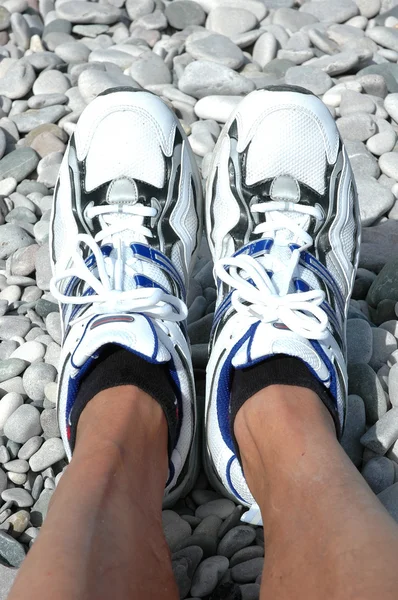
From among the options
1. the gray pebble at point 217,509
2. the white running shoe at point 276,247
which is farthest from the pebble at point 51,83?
the gray pebble at point 217,509

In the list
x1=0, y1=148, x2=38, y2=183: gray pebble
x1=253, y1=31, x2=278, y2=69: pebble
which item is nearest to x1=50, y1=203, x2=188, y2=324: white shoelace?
x1=0, y1=148, x2=38, y2=183: gray pebble

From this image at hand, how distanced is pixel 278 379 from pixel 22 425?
67 cm

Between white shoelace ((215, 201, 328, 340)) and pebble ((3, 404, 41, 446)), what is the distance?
0.57m

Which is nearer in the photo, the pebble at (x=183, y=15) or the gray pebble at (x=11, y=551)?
the gray pebble at (x=11, y=551)

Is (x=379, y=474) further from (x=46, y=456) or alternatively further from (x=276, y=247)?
(x=46, y=456)

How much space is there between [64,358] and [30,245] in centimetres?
78

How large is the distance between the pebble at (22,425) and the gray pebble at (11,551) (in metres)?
0.30

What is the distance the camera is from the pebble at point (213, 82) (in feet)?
9.22

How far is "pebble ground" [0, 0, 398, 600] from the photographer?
1664 millimetres

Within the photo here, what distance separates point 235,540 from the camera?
158cm

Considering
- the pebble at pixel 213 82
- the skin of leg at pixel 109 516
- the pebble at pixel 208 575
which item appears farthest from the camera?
the pebble at pixel 213 82

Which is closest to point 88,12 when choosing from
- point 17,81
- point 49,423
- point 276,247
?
point 17,81

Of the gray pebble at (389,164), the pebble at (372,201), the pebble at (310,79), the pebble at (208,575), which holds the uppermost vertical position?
the pebble at (310,79)

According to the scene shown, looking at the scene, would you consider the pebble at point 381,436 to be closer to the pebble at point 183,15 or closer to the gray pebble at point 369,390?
the gray pebble at point 369,390
